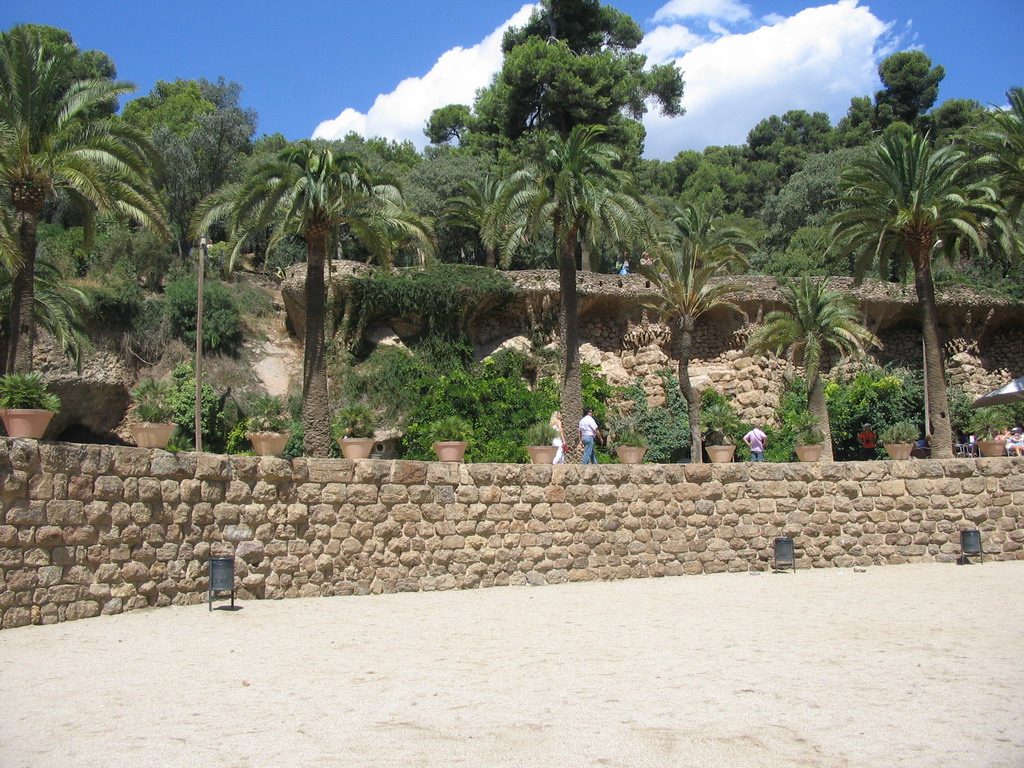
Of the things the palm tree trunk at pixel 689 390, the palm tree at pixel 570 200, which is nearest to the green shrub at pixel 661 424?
the palm tree trunk at pixel 689 390

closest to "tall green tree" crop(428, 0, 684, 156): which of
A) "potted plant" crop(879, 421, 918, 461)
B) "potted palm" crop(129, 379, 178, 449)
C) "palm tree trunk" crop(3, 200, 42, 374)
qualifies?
"potted plant" crop(879, 421, 918, 461)

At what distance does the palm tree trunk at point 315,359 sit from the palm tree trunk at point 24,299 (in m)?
4.44

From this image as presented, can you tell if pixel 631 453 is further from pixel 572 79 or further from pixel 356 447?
pixel 572 79

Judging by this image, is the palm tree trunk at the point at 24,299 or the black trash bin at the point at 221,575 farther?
the palm tree trunk at the point at 24,299

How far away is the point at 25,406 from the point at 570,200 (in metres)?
12.2

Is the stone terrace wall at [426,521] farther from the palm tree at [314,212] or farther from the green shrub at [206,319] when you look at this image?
the green shrub at [206,319]

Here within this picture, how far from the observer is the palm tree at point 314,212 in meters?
15.8

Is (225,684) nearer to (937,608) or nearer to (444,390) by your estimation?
(937,608)

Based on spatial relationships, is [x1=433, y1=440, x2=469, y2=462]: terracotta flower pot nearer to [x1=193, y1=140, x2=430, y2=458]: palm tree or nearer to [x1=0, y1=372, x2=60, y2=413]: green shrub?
[x1=193, y1=140, x2=430, y2=458]: palm tree

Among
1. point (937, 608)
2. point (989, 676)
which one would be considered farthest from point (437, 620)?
point (937, 608)

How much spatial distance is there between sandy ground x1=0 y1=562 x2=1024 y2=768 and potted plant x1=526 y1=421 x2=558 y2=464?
3664 mm

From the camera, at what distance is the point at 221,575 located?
32.7 feet

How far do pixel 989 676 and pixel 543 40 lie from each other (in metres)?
37.9

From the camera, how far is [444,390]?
988 inches
